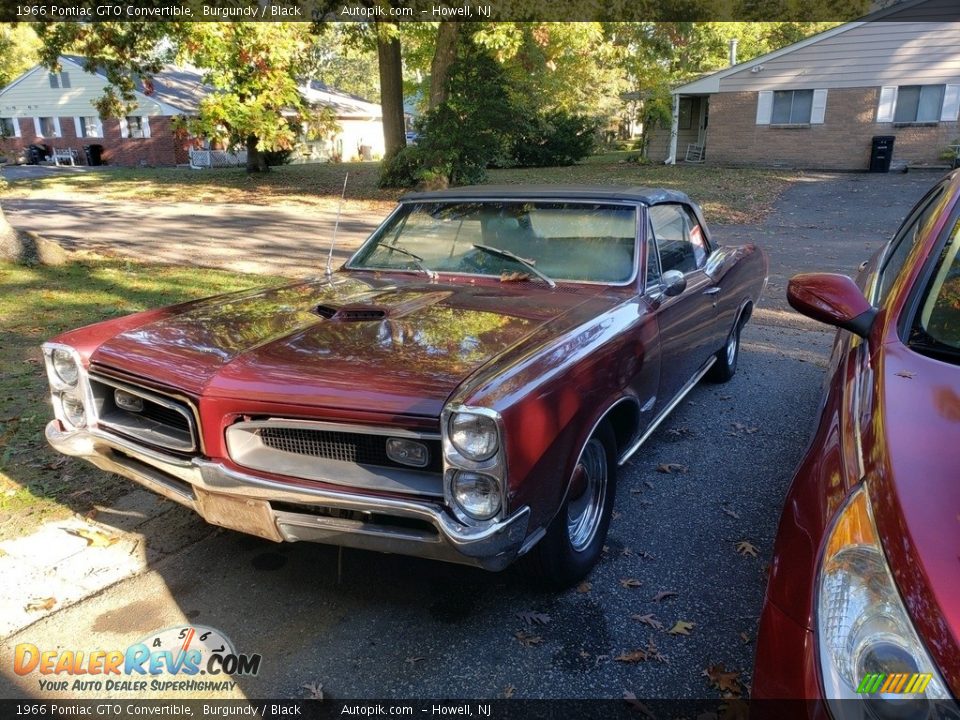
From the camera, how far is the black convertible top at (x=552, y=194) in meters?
4.00

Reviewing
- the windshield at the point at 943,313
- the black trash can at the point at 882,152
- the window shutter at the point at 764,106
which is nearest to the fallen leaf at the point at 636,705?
the windshield at the point at 943,313

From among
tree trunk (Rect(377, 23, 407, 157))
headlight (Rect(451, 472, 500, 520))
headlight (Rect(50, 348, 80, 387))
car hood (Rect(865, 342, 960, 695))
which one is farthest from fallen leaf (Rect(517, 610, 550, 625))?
tree trunk (Rect(377, 23, 407, 157))

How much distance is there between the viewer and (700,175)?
23172 millimetres

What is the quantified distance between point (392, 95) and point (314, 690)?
828 inches

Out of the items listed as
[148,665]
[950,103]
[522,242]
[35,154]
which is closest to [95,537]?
[148,665]

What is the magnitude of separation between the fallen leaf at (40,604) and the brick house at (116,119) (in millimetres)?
34601

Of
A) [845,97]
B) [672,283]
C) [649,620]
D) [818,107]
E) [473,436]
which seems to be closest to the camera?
[473,436]

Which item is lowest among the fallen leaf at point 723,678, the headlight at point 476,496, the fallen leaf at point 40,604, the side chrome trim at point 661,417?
the fallen leaf at point 723,678

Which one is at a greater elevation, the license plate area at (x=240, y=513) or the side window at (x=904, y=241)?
the side window at (x=904, y=241)

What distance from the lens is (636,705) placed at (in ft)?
8.00

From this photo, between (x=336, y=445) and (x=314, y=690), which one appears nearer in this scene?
(x=314, y=690)

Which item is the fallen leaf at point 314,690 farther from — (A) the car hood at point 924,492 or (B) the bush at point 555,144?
(B) the bush at point 555,144

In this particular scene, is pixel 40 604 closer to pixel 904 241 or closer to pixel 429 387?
pixel 429 387

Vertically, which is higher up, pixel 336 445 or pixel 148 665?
pixel 336 445
